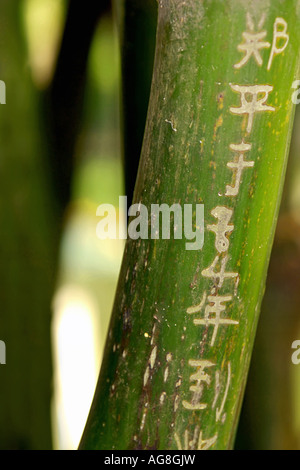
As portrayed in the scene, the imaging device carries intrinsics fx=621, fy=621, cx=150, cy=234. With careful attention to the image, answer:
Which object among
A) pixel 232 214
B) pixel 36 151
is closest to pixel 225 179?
pixel 232 214

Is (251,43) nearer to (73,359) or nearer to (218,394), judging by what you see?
(218,394)

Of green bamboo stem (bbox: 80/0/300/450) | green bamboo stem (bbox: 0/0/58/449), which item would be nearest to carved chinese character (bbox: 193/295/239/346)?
green bamboo stem (bbox: 80/0/300/450)

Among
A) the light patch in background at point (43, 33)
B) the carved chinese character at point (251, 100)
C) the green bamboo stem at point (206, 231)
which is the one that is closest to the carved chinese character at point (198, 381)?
the green bamboo stem at point (206, 231)

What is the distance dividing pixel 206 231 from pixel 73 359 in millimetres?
238

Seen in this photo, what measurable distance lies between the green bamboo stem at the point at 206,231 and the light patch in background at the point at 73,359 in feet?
0.56

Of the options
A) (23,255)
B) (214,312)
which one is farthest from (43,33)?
(214,312)

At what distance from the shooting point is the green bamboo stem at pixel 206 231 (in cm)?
25

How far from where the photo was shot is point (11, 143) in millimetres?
428

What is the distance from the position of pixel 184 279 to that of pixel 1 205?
212 millimetres

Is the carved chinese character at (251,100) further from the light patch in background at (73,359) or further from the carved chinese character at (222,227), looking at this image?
the light patch in background at (73,359)

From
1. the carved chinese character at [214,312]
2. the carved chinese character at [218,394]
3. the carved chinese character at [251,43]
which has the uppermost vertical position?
the carved chinese character at [251,43]

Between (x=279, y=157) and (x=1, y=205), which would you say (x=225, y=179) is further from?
(x=1, y=205)

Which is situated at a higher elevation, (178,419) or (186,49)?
(186,49)

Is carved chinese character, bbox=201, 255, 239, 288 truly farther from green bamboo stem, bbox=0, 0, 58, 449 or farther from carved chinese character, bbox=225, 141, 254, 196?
green bamboo stem, bbox=0, 0, 58, 449
